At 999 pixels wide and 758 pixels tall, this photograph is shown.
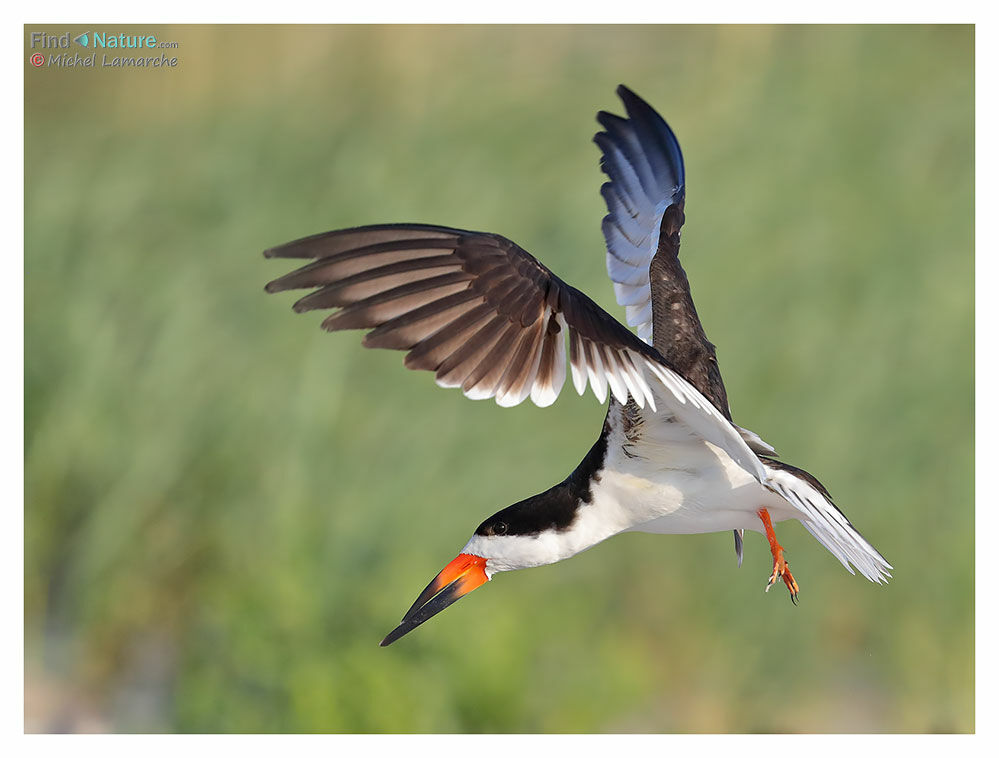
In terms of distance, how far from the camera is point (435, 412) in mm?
3021

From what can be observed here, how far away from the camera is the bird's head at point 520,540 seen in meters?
1.85

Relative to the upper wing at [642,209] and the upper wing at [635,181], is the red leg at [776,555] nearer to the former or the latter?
the upper wing at [642,209]

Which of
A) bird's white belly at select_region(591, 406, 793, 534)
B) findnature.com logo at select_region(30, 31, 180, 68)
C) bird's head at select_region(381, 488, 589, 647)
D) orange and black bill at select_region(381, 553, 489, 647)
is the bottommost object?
orange and black bill at select_region(381, 553, 489, 647)

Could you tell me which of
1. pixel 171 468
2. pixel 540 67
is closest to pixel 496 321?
pixel 171 468

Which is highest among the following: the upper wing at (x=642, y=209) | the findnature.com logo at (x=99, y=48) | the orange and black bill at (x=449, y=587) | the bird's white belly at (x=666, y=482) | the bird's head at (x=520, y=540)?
the findnature.com logo at (x=99, y=48)

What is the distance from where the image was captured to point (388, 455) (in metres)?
2.95

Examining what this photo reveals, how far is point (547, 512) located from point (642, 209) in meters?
0.91

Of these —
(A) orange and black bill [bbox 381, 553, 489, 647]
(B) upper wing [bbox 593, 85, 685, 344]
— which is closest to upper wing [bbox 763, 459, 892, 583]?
(A) orange and black bill [bbox 381, 553, 489, 647]

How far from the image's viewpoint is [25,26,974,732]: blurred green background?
2.78 metres

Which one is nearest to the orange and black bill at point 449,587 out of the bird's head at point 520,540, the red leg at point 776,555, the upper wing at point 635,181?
the bird's head at point 520,540

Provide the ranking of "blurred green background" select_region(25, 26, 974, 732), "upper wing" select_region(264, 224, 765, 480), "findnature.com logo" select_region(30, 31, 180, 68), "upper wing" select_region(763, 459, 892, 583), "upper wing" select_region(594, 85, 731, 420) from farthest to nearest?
"findnature.com logo" select_region(30, 31, 180, 68)
"blurred green background" select_region(25, 26, 974, 732)
"upper wing" select_region(594, 85, 731, 420)
"upper wing" select_region(763, 459, 892, 583)
"upper wing" select_region(264, 224, 765, 480)

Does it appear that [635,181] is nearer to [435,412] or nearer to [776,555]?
[435,412]

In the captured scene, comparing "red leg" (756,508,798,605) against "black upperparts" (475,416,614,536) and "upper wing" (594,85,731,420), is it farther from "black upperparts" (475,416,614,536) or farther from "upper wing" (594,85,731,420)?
"upper wing" (594,85,731,420)

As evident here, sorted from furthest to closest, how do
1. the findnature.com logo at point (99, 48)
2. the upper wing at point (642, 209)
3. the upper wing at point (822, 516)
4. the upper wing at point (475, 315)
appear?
1. the findnature.com logo at point (99, 48)
2. the upper wing at point (642, 209)
3. the upper wing at point (822, 516)
4. the upper wing at point (475, 315)
